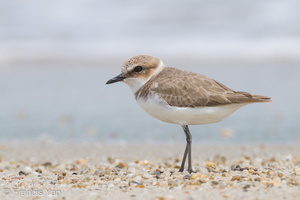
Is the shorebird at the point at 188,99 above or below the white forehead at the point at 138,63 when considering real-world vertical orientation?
below

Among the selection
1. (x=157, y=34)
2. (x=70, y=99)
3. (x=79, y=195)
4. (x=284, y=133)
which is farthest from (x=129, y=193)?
(x=157, y=34)

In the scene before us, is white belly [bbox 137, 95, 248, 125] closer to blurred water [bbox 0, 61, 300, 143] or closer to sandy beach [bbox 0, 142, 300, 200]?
sandy beach [bbox 0, 142, 300, 200]

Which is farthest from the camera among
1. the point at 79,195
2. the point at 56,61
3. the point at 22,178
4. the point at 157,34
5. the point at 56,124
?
the point at 157,34

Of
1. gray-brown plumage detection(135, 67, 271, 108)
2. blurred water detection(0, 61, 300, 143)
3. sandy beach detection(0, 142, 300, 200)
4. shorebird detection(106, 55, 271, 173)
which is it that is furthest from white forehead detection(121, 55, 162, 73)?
blurred water detection(0, 61, 300, 143)

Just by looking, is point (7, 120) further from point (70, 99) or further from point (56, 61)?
point (56, 61)

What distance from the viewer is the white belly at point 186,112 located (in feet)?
18.9

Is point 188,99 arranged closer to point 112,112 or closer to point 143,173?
point 143,173

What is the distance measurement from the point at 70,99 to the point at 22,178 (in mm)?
7263

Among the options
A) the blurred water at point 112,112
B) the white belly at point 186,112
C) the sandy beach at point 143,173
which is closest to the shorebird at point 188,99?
the white belly at point 186,112

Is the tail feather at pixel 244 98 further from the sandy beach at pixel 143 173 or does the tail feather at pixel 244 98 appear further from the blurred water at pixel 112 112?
the blurred water at pixel 112 112

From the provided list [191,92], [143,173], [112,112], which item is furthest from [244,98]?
[112,112]

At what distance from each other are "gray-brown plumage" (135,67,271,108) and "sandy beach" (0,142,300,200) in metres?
0.85

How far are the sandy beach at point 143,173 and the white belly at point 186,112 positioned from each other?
0.65 metres

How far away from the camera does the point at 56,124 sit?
11.1 metres
